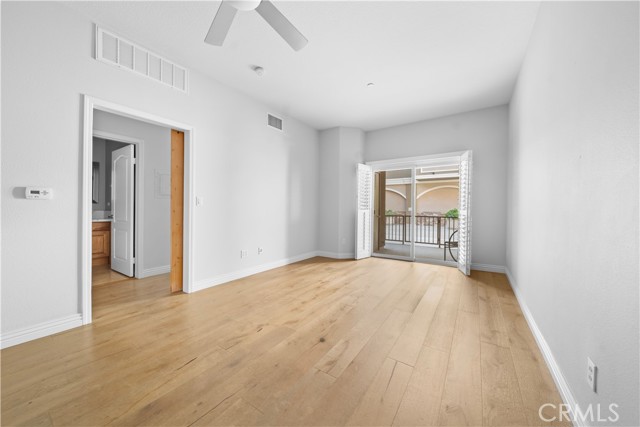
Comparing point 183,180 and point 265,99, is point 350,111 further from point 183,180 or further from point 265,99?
point 183,180

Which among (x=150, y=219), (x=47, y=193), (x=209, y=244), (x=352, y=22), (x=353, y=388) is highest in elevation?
(x=352, y=22)

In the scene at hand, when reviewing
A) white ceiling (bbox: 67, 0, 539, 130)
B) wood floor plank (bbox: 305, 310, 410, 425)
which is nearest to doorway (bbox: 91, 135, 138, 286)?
white ceiling (bbox: 67, 0, 539, 130)

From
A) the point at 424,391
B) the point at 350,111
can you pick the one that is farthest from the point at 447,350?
the point at 350,111

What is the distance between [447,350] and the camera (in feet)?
6.40

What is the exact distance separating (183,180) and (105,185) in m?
3.58

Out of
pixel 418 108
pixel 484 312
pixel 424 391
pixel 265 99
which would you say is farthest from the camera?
pixel 418 108

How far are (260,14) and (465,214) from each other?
13.6 feet

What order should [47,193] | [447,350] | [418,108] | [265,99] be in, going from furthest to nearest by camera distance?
[418,108], [265,99], [47,193], [447,350]

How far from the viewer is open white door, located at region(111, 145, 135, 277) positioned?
3955mm

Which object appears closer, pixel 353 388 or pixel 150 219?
pixel 353 388

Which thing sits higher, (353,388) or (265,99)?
(265,99)

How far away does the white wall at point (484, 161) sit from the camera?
14.3 ft

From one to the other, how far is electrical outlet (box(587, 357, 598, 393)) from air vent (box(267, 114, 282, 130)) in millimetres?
4490

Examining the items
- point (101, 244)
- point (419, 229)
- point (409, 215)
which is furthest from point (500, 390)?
point (419, 229)
